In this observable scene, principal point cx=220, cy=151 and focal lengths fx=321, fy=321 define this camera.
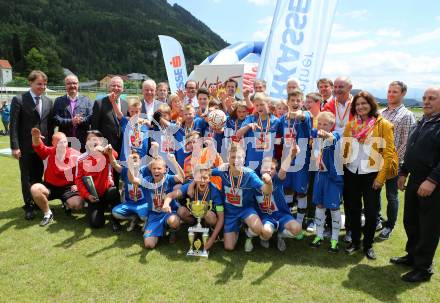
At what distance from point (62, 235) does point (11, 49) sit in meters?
104

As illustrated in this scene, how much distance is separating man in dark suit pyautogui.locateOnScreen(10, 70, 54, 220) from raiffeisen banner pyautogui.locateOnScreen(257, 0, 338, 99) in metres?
5.02

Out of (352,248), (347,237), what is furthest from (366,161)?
(347,237)

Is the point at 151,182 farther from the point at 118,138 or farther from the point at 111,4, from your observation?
the point at 111,4

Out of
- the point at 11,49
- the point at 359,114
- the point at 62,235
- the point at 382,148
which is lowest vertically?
the point at 62,235

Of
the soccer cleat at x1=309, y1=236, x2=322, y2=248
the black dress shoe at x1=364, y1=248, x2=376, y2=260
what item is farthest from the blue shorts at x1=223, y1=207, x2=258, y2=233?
the black dress shoe at x1=364, y1=248, x2=376, y2=260

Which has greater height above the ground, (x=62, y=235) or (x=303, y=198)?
(x=303, y=198)

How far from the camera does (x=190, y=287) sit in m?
3.33

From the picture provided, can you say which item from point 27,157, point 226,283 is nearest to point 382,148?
point 226,283

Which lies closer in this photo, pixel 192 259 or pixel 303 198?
pixel 192 259

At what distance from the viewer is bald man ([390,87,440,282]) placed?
3.39m

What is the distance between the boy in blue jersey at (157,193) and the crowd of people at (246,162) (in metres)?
0.02

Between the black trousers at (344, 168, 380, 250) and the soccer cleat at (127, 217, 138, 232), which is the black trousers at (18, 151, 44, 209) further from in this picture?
the black trousers at (344, 168, 380, 250)

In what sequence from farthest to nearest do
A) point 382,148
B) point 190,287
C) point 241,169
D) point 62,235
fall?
1. point 62,235
2. point 241,169
3. point 382,148
4. point 190,287

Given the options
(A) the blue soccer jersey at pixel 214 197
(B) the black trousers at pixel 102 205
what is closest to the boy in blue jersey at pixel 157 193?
(A) the blue soccer jersey at pixel 214 197
